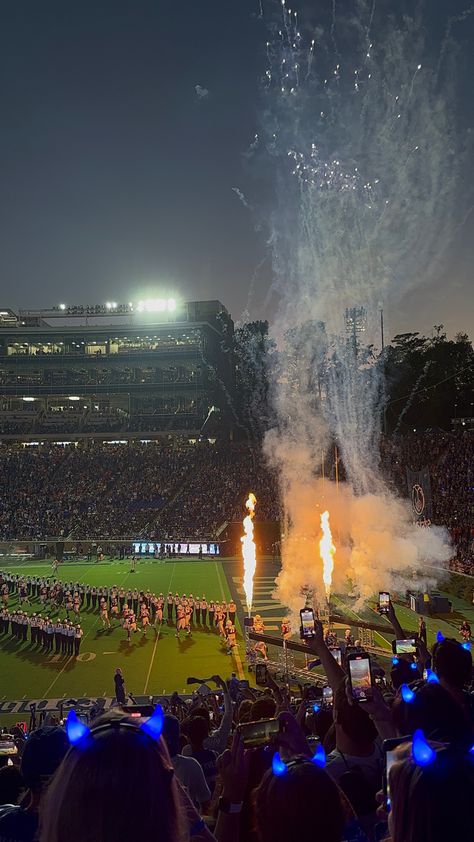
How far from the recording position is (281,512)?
47938mm

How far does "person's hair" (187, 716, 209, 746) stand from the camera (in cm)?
548

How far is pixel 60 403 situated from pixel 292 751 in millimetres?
73879

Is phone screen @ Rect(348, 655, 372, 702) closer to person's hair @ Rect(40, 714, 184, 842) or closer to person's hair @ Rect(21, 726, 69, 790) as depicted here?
person's hair @ Rect(21, 726, 69, 790)

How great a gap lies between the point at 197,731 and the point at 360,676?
171 centimetres

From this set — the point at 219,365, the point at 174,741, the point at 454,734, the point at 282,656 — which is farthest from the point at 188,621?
the point at 219,365

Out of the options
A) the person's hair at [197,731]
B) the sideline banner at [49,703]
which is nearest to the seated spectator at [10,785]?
the person's hair at [197,731]

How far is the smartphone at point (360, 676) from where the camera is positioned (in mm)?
4133

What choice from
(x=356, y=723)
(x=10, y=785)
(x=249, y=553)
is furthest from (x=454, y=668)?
(x=249, y=553)

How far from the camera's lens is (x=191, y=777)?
4.12 metres

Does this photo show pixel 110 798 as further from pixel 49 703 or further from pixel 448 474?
pixel 448 474

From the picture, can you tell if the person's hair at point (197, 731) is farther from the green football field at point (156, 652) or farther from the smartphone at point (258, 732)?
the green football field at point (156, 652)

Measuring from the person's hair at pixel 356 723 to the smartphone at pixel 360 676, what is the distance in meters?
0.10

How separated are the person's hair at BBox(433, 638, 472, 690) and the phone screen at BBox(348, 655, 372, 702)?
1.53ft

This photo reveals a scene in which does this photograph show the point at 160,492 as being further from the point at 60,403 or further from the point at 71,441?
the point at 60,403
